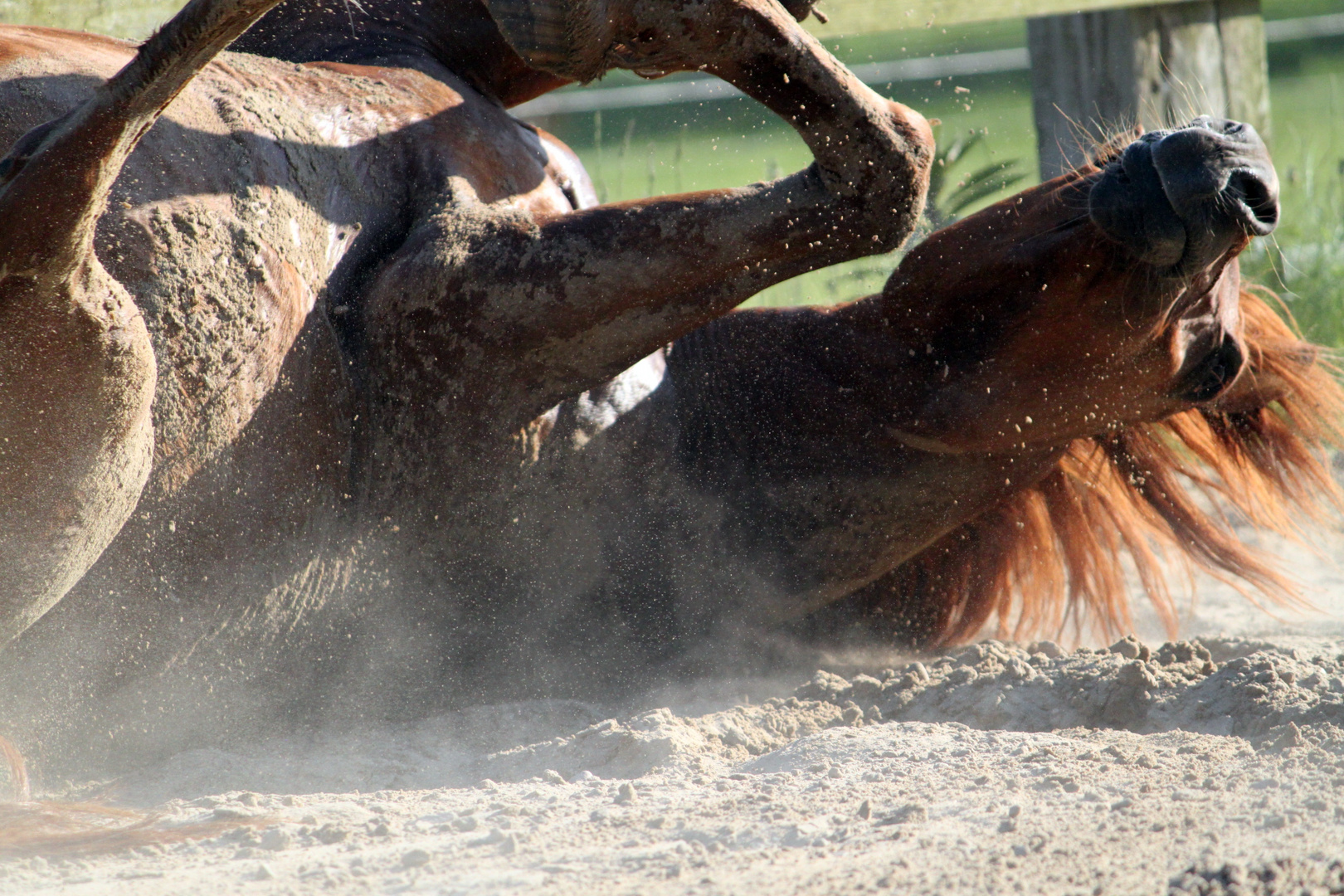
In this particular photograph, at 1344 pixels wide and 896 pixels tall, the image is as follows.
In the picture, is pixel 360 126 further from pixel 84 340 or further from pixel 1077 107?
pixel 1077 107

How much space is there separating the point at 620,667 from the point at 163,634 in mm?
728

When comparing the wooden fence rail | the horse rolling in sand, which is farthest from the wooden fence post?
the horse rolling in sand

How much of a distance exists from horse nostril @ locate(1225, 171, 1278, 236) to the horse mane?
528 mm

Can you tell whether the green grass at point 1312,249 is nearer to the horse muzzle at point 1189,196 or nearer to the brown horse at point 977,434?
the brown horse at point 977,434

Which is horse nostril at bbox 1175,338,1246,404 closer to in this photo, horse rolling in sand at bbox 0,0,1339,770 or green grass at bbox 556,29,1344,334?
horse rolling in sand at bbox 0,0,1339,770

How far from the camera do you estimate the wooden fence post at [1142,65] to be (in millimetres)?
3525

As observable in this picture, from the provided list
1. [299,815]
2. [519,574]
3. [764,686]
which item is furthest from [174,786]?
[764,686]

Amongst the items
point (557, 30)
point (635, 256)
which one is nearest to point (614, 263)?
point (635, 256)

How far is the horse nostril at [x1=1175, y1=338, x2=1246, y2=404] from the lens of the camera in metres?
1.89

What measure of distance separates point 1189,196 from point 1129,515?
2.68ft

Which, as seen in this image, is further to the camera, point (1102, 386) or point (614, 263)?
point (1102, 386)

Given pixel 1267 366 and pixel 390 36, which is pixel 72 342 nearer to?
pixel 390 36

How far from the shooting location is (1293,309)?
369 cm

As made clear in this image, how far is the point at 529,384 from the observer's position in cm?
167
